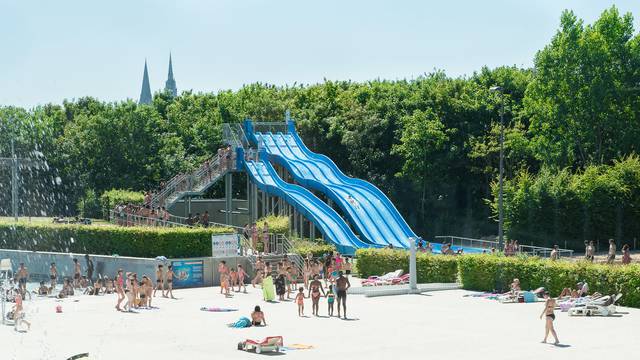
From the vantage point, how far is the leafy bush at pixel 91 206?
61.0 metres

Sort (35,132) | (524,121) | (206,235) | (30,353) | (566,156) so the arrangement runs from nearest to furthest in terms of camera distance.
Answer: (30,353)
(206,235)
(566,156)
(524,121)
(35,132)

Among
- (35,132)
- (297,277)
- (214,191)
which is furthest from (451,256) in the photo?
(35,132)

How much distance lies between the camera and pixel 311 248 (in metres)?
44.4

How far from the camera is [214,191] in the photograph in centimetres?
6681

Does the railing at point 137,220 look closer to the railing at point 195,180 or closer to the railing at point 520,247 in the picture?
the railing at point 195,180

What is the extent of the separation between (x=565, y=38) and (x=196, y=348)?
33706 millimetres

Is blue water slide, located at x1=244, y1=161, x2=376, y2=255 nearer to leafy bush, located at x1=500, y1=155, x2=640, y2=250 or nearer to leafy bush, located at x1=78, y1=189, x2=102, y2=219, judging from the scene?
leafy bush, located at x1=500, y1=155, x2=640, y2=250

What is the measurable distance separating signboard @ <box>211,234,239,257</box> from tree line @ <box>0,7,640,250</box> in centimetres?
1585

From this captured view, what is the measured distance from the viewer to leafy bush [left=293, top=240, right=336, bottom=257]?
4329 cm

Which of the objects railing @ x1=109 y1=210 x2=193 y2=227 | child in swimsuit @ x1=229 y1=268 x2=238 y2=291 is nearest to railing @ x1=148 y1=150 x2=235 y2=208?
railing @ x1=109 y1=210 x2=193 y2=227

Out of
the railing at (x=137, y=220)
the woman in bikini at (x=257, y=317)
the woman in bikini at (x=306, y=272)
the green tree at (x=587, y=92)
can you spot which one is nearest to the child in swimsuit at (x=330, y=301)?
the woman in bikini at (x=257, y=317)

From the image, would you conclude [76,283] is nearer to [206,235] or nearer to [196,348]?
[206,235]

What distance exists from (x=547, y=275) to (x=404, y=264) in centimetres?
703

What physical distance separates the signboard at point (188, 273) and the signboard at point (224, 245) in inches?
30.1
